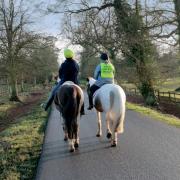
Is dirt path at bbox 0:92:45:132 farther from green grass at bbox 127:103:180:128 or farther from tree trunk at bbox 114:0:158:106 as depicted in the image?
tree trunk at bbox 114:0:158:106

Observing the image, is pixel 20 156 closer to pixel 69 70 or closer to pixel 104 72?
pixel 69 70

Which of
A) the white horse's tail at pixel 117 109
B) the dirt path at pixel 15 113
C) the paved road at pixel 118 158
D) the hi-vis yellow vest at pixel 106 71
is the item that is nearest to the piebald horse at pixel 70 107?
the paved road at pixel 118 158

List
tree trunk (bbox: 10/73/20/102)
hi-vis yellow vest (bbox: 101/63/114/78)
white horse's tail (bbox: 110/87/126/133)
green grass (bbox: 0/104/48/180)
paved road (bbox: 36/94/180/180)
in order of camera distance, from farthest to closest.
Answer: tree trunk (bbox: 10/73/20/102), hi-vis yellow vest (bbox: 101/63/114/78), white horse's tail (bbox: 110/87/126/133), green grass (bbox: 0/104/48/180), paved road (bbox: 36/94/180/180)

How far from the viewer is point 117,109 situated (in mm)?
9367

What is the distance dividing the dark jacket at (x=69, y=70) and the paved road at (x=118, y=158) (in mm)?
1809

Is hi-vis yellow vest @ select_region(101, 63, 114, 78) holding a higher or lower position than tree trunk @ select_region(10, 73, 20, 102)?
higher

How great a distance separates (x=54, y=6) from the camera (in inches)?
1214

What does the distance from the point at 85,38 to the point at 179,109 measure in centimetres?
1149

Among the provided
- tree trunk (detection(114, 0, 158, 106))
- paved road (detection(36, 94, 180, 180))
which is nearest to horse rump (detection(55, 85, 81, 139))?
paved road (detection(36, 94, 180, 180))

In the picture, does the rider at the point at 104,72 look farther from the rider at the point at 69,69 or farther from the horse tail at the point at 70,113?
the horse tail at the point at 70,113

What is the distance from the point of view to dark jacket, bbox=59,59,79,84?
33.2 ft

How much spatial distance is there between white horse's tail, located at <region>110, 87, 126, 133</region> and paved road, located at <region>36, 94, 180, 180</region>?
1.85 ft

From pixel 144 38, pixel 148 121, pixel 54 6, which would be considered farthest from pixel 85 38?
pixel 148 121

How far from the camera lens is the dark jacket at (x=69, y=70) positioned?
10.1 metres
